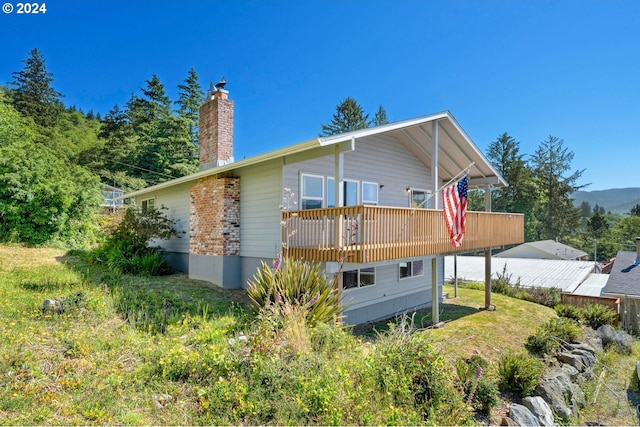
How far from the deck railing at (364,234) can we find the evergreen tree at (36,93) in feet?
144

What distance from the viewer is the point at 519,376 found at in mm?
7055

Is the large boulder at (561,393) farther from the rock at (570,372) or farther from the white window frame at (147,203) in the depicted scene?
the white window frame at (147,203)

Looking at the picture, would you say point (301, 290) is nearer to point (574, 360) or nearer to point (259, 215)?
point (259, 215)

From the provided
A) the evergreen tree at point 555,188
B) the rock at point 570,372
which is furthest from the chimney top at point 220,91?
the evergreen tree at point 555,188

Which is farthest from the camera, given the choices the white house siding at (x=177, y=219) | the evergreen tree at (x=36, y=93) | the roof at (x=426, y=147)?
the evergreen tree at (x=36, y=93)

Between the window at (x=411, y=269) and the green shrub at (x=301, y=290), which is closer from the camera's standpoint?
the green shrub at (x=301, y=290)

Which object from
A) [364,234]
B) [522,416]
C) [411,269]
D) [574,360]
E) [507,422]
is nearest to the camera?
[507,422]

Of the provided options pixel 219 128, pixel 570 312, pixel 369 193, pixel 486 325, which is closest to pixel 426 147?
pixel 369 193

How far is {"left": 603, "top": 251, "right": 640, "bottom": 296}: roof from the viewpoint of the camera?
14912 mm

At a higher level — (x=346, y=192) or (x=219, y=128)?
(x=219, y=128)

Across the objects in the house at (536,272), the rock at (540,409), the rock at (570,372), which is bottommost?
the rock at (570,372)

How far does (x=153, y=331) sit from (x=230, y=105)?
330 inches

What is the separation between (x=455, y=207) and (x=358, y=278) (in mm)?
3521

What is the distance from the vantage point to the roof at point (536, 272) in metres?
18.5
